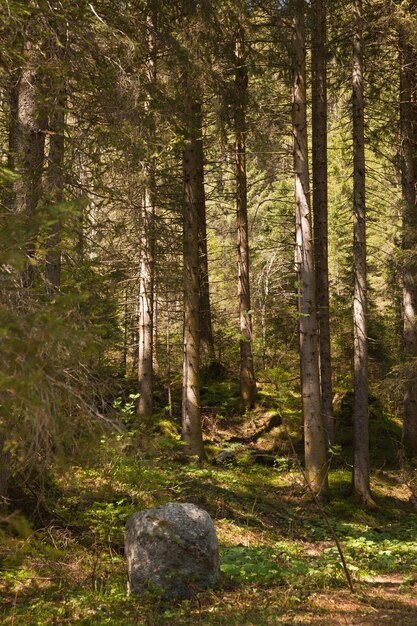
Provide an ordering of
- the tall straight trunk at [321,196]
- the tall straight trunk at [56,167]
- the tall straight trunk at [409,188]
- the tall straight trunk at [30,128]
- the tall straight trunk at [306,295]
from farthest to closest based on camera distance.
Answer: the tall straight trunk at [409,188], the tall straight trunk at [321,196], the tall straight trunk at [306,295], the tall straight trunk at [30,128], the tall straight trunk at [56,167]

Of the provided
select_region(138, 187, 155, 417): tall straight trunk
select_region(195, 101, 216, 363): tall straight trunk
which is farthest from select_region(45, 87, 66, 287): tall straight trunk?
select_region(195, 101, 216, 363): tall straight trunk

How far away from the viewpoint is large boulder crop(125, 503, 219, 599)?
239 inches

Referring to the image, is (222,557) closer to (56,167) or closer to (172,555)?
(172,555)

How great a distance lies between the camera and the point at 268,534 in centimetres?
948

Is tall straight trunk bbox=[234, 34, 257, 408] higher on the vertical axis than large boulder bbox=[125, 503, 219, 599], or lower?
higher

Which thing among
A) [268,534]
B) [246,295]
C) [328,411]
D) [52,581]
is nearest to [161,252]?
[246,295]

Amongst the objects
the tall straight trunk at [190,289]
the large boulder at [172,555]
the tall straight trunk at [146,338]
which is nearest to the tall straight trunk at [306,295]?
the tall straight trunk at [190,289]

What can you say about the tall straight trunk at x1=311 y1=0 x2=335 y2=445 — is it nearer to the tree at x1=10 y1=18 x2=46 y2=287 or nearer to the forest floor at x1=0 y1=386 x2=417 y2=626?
the forest floor at x1=0 y1=386 x2=417 y2=626

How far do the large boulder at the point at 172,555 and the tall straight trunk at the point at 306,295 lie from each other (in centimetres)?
567

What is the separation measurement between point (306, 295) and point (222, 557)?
581cm

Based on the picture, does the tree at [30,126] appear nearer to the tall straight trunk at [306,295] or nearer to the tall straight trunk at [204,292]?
the tall straight trunk at [306,295]

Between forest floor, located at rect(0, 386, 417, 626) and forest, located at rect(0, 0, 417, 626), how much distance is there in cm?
4

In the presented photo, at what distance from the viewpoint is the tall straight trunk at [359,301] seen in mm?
12703

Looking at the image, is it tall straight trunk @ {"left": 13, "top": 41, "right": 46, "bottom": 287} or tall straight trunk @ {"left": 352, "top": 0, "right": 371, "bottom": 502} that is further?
tall straight trunk @ {"left": 352, "top": 0, "right": 371, "bottom": 502}
